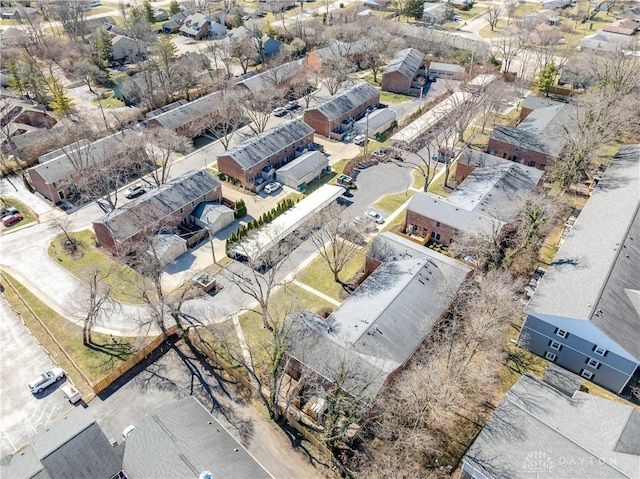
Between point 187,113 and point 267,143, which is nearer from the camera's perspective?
point 267,143

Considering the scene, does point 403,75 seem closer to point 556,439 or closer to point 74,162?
point 74,162

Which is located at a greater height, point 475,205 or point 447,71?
point 475,205

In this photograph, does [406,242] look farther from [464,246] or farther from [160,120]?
[160,120]

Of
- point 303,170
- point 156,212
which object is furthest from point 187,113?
point 156,212

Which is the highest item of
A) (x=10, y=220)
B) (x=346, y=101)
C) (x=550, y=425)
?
(x=346, y=101)

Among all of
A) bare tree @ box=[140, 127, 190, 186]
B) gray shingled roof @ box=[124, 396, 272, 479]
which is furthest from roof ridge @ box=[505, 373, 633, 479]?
bare tree @ box=[140, 127, 190, 186]

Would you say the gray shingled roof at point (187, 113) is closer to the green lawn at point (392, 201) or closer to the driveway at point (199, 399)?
the green lawn at point (392, 201)

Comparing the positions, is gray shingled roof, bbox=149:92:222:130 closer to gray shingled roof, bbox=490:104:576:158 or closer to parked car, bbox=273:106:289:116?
parked car, bbox=273:106:289:116
